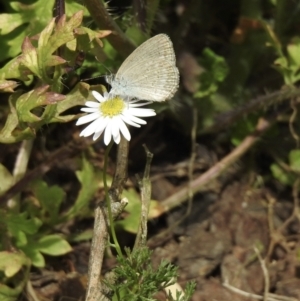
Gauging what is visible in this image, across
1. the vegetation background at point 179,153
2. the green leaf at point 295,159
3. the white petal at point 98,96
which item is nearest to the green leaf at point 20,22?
the vegetation background at point 179,153

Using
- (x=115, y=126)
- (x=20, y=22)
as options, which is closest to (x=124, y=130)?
(x=115, y=126)

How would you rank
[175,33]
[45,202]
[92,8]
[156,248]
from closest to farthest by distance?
[92,8] < [45,202] < [156,248] < [175,33]

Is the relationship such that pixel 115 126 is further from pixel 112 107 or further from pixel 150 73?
pixel 150 73

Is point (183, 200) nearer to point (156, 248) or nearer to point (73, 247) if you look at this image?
point (156, 248)

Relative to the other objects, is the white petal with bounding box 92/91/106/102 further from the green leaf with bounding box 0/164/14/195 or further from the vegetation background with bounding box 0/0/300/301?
the green leaf with bounding box 0/164/14/195

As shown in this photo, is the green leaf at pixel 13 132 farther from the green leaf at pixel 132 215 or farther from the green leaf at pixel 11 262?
the green leaf at pixel 132 215

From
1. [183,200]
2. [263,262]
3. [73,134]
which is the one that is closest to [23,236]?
[73,134]

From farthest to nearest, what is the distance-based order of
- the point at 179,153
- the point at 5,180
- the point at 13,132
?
the point at 179,153
the point at 5,180
the point at 13,132

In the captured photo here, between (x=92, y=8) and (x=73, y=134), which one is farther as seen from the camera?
(x=73, y=134)
